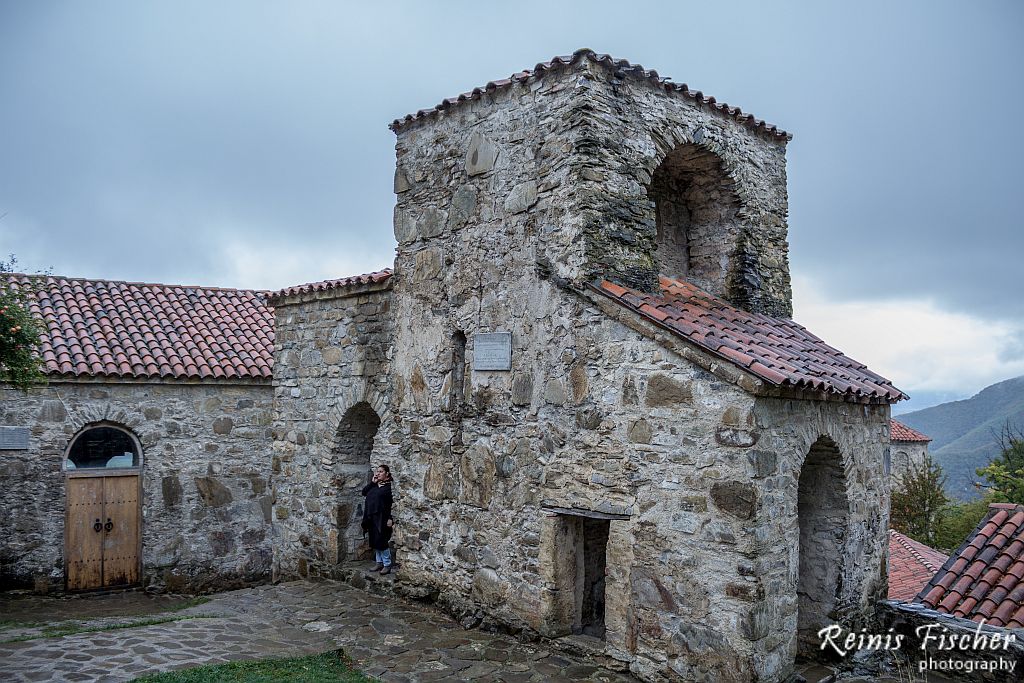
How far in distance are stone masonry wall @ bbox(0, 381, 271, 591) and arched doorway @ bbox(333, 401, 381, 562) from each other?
8.72ft

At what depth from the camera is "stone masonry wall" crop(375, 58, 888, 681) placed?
570 cm

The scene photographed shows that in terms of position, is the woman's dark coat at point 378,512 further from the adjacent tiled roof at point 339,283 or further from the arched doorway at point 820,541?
the arched doorway at point 820,541

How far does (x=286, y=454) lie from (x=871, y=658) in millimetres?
7335

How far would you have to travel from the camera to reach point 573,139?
6855 mm

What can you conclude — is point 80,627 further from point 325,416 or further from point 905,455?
point 905,455

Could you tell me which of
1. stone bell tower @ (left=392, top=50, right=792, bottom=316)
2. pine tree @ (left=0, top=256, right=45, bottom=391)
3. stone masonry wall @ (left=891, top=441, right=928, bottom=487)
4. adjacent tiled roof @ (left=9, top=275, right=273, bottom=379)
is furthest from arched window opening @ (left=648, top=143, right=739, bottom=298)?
stone masonry wall @ (left=891, top=441, right=928, bottom=487)

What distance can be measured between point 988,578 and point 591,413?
12.6ft

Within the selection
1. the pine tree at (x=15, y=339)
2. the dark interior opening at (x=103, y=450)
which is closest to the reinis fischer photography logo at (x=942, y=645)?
the pine tree at (x=15, y=339)

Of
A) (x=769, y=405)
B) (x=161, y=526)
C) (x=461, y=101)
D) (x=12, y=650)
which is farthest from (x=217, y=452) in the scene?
(x=769, y=405)

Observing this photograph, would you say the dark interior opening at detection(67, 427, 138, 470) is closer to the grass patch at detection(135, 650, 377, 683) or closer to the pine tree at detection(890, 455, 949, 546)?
the grass patch at detection(135, 650, 377, 683)

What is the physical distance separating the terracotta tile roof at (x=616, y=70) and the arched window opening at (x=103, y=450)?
618 centimetres

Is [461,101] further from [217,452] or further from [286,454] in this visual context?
[217,452]

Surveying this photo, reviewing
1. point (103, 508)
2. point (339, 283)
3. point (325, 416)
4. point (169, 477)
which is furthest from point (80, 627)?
point (339, 283)

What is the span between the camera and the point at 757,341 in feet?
22.0
